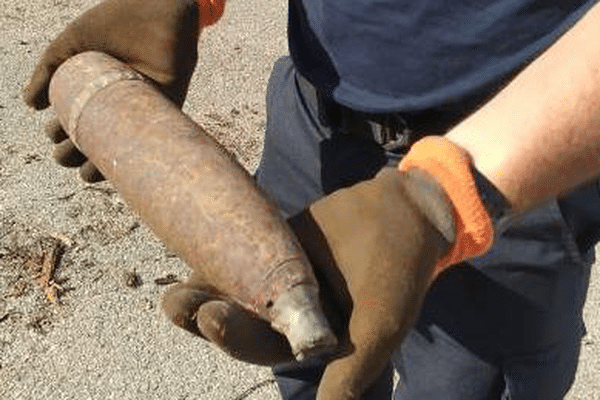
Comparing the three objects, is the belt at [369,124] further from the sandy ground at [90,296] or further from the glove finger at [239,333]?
the sandy ground at [90,296]

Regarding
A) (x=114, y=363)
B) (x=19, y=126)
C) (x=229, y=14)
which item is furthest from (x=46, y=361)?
(x=229, y=14)

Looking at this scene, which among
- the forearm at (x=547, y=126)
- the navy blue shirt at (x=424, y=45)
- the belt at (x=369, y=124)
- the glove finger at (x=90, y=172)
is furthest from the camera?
the belt at (x=369, y=124)

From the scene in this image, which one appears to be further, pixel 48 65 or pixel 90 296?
pixel 90 296

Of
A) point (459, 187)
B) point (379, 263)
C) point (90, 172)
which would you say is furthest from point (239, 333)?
point (90, 172)

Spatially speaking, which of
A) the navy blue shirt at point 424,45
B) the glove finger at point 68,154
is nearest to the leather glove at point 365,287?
the navy blue shirt at point 424,45

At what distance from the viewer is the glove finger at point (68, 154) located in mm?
1879

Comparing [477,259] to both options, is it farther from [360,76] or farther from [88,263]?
[88,263]

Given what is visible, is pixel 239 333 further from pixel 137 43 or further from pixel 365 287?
pixel 137 43

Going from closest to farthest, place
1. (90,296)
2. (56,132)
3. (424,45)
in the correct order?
(424,45), (56,132), (90,296)

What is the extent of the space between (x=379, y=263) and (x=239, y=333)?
218mm

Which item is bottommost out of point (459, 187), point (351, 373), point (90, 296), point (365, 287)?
point (90, 296)

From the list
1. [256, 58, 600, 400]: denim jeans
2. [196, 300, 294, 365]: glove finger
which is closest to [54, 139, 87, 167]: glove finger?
[256, 58, 600, 400]: denim jeans

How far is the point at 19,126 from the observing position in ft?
13.7

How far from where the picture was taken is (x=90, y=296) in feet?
11.0
